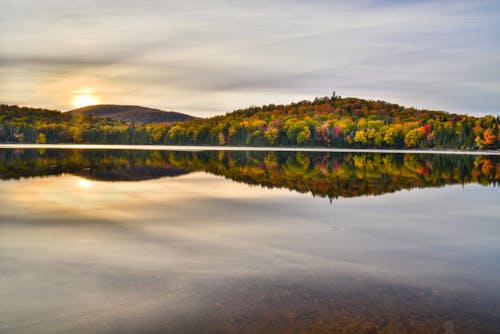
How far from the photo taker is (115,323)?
9117mm

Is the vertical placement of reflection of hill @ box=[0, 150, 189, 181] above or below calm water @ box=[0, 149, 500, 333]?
above

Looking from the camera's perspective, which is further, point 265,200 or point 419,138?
point 419,138

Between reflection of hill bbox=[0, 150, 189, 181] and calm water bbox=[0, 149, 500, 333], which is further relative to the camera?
reflection of hill bbox=[0, 150, 189, 181]

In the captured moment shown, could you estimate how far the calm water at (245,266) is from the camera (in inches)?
372

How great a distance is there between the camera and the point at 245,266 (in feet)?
43.2

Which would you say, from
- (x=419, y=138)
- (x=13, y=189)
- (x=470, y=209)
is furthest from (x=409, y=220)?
(x=419, y=138)

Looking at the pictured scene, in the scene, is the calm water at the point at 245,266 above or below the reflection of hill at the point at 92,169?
below

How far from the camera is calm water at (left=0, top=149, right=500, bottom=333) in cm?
944

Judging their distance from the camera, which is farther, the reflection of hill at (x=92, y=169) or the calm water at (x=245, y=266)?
the reflection of hill at (x=92, y=169)

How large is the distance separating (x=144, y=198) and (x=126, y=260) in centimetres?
1506

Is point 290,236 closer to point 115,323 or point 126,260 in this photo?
point 126,260

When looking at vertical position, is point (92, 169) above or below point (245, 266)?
above

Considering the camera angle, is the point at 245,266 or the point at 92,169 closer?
the point at 245,266

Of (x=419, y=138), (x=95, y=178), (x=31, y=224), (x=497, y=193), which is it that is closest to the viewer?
(x=31, y=224)
